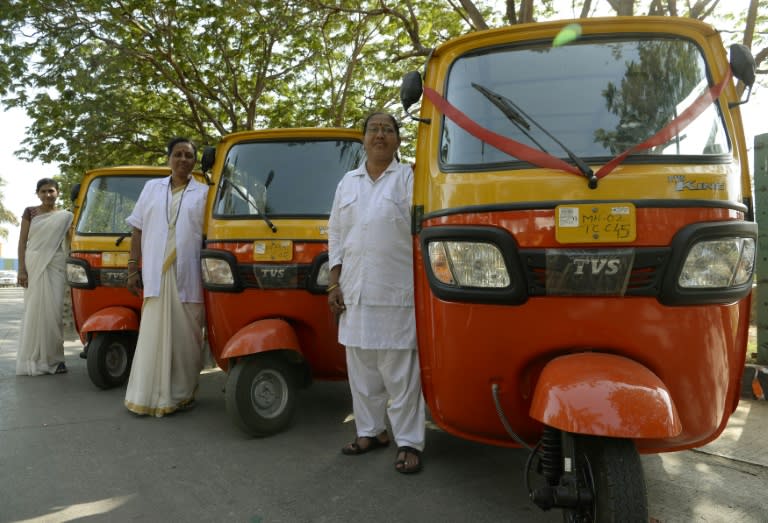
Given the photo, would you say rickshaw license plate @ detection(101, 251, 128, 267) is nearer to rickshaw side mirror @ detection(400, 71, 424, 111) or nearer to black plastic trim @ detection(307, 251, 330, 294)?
black plastic trim @ detection(307, 251, 330, 294)

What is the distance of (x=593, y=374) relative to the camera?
231cm

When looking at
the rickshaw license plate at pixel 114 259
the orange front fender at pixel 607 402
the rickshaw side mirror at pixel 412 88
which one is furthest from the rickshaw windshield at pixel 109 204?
the orange front fender at pixel 607 402

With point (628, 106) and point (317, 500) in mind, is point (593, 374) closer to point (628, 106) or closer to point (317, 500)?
point (628, 106)

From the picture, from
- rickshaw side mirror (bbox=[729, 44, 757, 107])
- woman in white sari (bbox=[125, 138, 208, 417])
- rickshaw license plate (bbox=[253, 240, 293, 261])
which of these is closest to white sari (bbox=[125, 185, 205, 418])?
woman in white sari (bbox=[125, 138, 208, 417])

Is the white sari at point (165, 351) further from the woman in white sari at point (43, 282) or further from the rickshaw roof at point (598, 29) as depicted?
the rickshaw roof at point (598, 29)

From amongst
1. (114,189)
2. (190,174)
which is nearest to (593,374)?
(190,174)

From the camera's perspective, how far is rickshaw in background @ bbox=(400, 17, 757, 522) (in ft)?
7.66

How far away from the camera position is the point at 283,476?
11.5 ft

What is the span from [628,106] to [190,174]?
3596mm

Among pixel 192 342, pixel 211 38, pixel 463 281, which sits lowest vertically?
pixel 192 342

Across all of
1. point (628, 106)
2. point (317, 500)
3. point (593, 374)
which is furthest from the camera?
point (317, 500)

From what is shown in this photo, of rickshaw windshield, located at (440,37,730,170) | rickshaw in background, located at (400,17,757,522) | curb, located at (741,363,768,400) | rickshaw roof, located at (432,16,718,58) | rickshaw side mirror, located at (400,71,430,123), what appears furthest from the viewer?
curb, located at (741,363,768,400)

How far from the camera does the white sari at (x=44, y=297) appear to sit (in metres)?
6.77

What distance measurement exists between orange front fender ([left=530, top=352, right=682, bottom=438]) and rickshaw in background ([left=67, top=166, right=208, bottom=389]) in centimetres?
444
